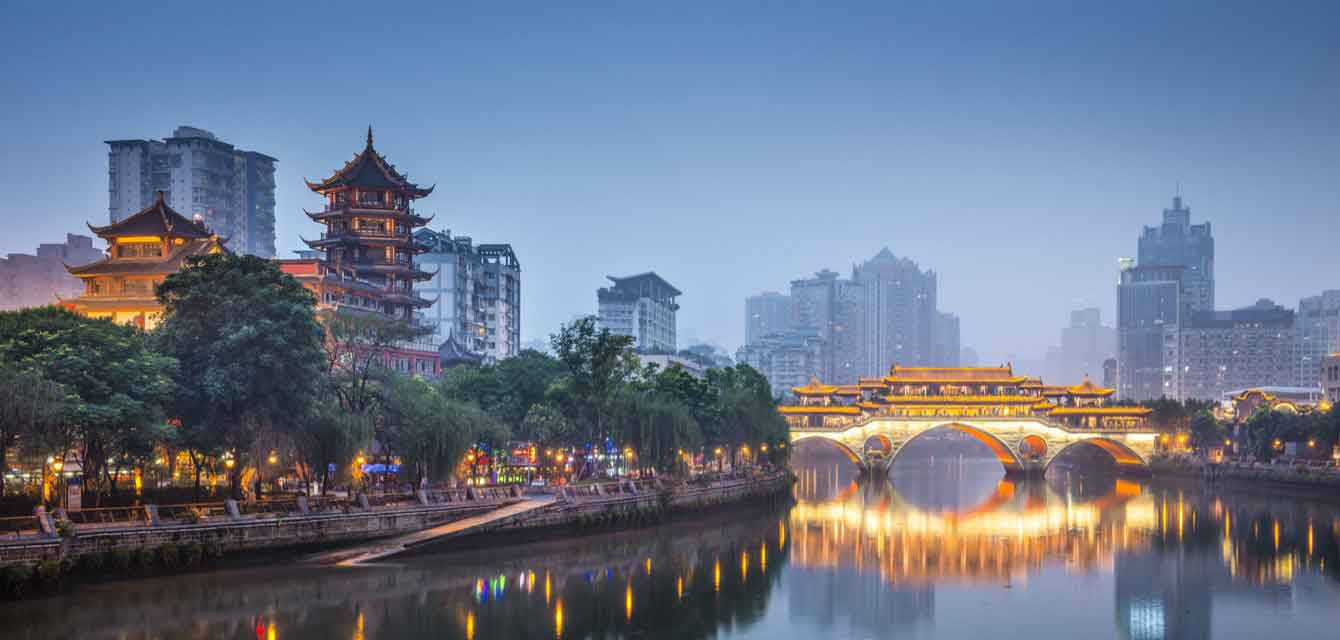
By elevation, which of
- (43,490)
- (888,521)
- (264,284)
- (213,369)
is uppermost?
(264,284)

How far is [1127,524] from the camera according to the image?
179ft

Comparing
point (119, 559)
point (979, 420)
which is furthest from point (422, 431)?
point (979, 420)

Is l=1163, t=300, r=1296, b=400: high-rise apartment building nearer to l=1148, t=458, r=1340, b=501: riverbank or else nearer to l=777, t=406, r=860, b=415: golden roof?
l=1148, t=458, r=1340, b=501: riverbank

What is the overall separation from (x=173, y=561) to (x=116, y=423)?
3745mm

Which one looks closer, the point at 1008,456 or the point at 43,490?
Answer: the point at 43,490

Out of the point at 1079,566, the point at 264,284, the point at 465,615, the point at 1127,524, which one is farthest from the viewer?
the point at 1127,524

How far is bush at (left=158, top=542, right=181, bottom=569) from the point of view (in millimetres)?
29953

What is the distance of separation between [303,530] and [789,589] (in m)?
14.1

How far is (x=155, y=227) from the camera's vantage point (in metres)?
51.6

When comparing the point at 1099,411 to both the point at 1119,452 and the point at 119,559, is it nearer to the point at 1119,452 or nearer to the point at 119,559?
the point at 1119,452

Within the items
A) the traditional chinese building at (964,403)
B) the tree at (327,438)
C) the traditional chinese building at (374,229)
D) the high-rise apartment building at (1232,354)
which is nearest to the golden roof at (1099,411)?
the traditional chinese building at (964,403)

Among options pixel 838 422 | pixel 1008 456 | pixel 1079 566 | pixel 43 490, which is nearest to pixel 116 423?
pixel 43 490

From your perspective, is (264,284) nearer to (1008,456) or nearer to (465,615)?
(465,615)

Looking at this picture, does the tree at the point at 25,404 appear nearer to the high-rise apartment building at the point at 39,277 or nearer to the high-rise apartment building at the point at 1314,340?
the high-rise apartment building at the point at 39,277
